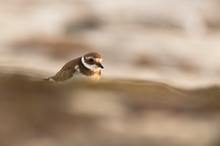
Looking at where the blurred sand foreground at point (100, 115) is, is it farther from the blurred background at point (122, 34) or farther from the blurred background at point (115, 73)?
the blurred background at point (122, 34)

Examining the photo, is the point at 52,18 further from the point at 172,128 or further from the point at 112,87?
the point at 172,128

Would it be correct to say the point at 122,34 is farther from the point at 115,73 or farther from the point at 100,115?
the point at 100,115

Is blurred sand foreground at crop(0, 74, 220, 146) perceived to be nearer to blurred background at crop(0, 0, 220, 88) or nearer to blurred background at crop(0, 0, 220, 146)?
blurred background at crop(0, 0, 220, 146)

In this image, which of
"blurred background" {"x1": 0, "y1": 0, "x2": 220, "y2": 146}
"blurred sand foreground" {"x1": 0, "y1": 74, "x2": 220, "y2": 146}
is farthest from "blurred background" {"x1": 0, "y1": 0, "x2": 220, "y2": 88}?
"blurred sand foreground" {"x1": 0, "y1": 74, "x2": 220, "y2": 146}

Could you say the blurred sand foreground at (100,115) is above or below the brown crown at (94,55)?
below

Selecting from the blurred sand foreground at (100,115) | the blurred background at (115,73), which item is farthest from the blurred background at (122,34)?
the blurred sand foreground at (100,115)

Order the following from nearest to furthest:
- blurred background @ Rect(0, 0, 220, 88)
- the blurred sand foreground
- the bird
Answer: the blurred sand foreground → the bird → blurred background @ Rect(0, 0, 220, 88)

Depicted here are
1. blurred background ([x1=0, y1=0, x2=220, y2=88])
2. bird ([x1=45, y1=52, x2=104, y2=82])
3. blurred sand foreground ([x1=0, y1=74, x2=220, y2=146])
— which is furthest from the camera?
blurred background ([x1=0, y1=0, x2=220, y2=88])

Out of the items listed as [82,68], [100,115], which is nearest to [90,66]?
[82,68]
